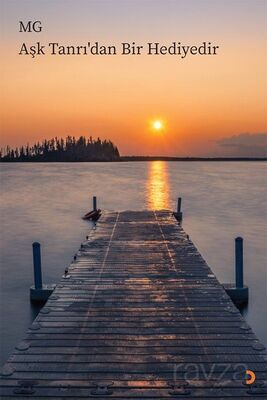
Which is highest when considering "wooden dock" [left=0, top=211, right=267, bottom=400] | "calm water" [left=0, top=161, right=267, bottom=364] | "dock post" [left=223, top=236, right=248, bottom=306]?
"wooden dock" [left=0, top=211, right=267, bottom=400]

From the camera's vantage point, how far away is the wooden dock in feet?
17.6

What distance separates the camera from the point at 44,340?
673 centimetres

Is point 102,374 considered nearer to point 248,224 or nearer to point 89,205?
point 248,224

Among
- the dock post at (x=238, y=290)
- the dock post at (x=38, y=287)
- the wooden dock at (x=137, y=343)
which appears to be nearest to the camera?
the wooden dock at (x=137, y=343)

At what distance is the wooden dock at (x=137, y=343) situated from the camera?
5.36m

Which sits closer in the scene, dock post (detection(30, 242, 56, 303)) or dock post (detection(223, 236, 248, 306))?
dock post (detection(223, 236, 248, 306))

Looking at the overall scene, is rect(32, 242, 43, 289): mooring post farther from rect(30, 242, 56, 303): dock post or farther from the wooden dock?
the wooden dock

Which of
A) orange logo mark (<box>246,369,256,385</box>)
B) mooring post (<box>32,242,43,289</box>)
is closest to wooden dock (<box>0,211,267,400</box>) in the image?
orange logo mark (<box>246,369,256,385</box>)

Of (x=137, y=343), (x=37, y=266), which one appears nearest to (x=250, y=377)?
(x=137, y=343)

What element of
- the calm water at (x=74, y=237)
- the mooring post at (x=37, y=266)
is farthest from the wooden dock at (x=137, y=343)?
the calm water at (x=74, y=237)

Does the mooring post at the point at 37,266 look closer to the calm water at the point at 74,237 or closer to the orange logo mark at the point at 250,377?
the calm water at the point at 74,237

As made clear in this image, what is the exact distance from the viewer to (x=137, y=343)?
6566 mm

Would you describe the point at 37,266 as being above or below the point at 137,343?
below

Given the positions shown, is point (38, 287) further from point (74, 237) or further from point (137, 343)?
point (74, 237)
